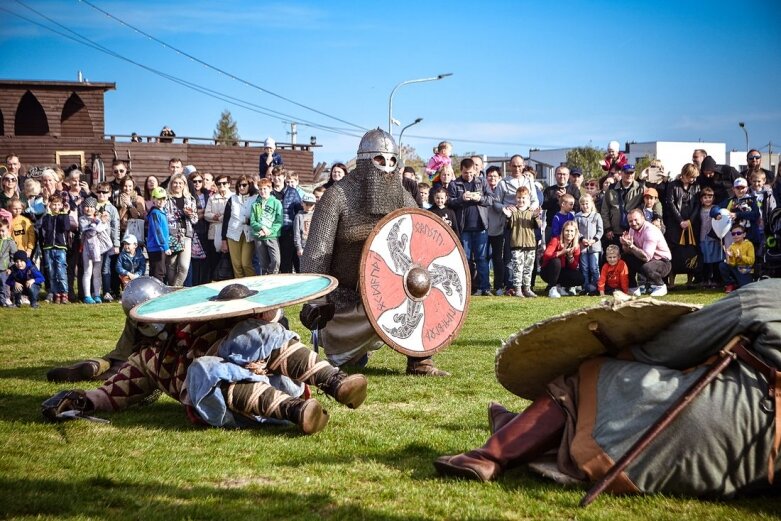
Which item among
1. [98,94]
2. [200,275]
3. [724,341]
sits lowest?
[200,275]

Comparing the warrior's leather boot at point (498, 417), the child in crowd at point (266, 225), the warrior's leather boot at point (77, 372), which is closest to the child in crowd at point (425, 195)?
the child in crowd at point (266, 225)

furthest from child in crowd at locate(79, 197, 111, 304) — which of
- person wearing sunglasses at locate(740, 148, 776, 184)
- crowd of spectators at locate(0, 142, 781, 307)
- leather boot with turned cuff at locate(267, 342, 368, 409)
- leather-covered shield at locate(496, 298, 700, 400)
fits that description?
leather-covered shield at locate(496, 298, 700, 400)

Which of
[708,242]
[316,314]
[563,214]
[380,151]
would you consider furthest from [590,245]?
[316,314]

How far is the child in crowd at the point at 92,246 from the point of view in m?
12.8

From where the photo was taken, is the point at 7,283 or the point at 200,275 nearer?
the point at 7,283

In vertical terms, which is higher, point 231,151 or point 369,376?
point 231,151

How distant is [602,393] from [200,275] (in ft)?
37.0

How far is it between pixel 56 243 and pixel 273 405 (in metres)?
9.11

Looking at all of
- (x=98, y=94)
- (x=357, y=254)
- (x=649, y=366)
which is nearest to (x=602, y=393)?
(x=649, y=366)

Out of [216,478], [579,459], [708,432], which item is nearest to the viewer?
[708,432]

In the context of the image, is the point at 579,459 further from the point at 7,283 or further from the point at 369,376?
the point at 7,283

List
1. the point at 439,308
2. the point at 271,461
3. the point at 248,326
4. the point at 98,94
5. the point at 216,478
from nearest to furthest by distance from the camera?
the point at 216,478 → the point at 271,461 → the point at 248,326 → the point at 439,308 → the point at 98,94

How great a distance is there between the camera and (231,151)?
37.2 meters

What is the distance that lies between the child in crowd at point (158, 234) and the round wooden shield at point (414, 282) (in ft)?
23.8
